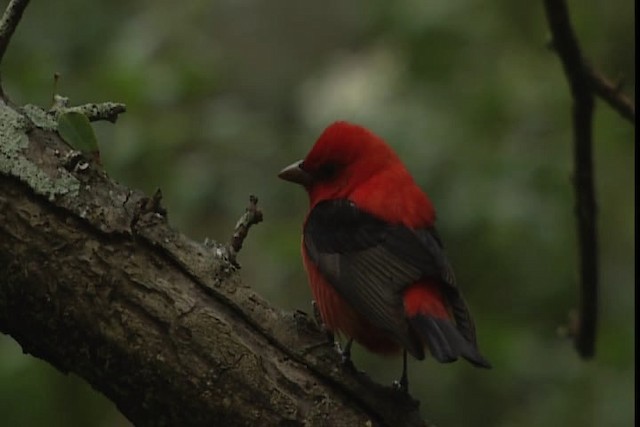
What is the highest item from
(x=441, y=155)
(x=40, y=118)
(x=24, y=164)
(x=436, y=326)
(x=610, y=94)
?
(x=441, y=155)

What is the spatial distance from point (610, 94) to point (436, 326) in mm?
996

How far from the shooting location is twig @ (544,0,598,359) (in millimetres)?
3244

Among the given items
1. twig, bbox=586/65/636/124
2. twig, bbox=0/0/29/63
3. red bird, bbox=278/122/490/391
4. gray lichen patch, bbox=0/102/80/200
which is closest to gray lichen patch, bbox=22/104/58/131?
gray lichen patch, bbox=0/102/80/200

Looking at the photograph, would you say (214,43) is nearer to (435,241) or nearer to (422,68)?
(422,68)

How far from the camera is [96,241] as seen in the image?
7.59 ft

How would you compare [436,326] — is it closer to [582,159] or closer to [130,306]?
[582,159]

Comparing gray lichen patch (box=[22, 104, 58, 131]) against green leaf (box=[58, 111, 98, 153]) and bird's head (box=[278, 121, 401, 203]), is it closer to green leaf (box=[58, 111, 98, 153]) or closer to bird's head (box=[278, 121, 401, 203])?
green leaf (box=[58, 111, 98, 153])

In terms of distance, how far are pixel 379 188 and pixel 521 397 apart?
233 cm

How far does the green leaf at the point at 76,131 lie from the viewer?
2.39m

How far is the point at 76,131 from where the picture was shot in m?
2.39

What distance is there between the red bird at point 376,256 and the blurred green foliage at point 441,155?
42.3 inches

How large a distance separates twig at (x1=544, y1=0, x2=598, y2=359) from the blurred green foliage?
92cm

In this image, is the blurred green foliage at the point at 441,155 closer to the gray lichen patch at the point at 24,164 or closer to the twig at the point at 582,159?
the twig at the point at 582,159

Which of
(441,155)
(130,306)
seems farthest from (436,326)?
(441,155)
